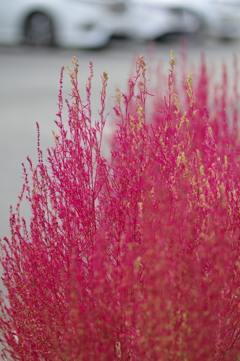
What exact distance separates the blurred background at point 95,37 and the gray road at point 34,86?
0.02 metres

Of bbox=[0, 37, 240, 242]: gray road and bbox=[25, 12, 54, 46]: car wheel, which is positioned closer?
bbox=[0, 37, 240, 242]: gray road

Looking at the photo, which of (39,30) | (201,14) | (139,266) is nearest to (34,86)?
(39,30)

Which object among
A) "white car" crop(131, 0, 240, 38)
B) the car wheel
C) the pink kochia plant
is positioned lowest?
the pink kochia plant

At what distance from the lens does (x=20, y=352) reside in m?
1.97

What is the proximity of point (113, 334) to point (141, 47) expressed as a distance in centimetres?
1031

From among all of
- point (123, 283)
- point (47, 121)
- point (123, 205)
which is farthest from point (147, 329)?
point (47, 121)

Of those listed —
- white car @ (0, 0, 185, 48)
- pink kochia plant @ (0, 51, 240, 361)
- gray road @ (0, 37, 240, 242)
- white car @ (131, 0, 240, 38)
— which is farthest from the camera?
white car @ (131, 0, 240, 38)

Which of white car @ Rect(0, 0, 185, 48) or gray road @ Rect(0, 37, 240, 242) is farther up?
white car @ Rect(0, 0, 185, 48)

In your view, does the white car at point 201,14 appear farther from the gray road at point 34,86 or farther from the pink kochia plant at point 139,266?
the pink kochia plant at point 139,266

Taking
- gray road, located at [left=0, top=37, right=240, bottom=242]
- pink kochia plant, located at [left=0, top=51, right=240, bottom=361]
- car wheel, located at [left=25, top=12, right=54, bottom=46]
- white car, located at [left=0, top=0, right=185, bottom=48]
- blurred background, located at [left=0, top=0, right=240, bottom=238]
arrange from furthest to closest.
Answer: car wheel, located at [left=25, top=12, right=54, bottom=46]
white car, located at [left=0, top=0, right=185, bottom=48]
blurred background, located at [left=0, top=0, right=240, bottom=238]
gray road, located at [left=0, top=37, right=240, bottom=242]
pink kochia plant, located at [left=0, top=51, right=240, bottom=361]

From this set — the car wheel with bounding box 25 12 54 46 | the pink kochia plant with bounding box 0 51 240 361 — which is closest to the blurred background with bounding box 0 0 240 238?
the car wheel with bounding box 25 12 54 46

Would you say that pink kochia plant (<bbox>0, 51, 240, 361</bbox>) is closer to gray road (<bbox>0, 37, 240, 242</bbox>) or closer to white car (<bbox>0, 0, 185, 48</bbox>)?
gray road (<bbox>0, 37, 240, 242</bbox>)

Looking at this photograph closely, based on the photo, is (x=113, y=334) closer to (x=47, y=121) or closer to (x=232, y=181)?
(x=232, y=181)

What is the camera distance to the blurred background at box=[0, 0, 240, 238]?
9164 mm
